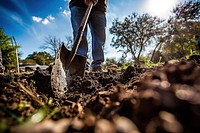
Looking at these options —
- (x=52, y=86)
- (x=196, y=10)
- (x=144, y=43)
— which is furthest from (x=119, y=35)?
(x=52, y=86)

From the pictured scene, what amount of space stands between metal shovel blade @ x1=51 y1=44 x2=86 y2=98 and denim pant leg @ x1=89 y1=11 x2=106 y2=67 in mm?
1424

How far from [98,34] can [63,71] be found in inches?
85.7

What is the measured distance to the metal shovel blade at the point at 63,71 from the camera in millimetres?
2035

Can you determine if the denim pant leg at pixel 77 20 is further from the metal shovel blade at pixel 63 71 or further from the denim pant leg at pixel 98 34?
the metal shovel blade at pixel 63 71

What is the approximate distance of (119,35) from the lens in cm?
3462

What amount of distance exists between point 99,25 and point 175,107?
4.03 metres

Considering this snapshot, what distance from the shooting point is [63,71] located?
2445 millimetres

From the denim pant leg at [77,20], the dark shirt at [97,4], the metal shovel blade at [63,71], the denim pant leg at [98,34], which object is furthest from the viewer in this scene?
the denim pant leg at [98,34]

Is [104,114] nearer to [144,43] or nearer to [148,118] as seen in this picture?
[148,118]

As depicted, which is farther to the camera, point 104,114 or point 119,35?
point 119,35

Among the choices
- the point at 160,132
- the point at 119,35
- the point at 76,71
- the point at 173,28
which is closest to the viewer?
the point at 160,132

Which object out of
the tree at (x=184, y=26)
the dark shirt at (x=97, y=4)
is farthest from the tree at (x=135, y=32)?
the dark shirt at (x=97, y=4)

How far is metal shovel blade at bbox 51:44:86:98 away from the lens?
6.68 ft

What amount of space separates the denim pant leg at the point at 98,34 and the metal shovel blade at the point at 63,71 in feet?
4.67
